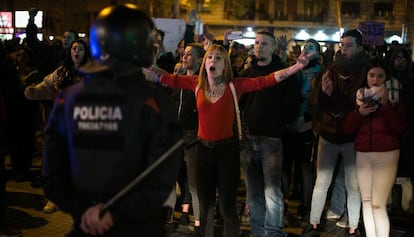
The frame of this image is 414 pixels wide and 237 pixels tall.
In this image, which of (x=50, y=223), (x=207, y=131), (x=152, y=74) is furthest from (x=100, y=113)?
(x=50, y=223)

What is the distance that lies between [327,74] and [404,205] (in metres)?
2.12

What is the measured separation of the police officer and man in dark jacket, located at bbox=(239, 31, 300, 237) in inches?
128

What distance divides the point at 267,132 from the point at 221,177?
2.98 feet

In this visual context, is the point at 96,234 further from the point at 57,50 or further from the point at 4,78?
the point at 57,50

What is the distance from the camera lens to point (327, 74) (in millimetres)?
6289

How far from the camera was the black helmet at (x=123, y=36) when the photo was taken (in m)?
2.85

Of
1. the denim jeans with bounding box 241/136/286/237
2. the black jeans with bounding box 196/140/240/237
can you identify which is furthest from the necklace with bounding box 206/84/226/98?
the denim jeans with bounding box 241/136/286/237

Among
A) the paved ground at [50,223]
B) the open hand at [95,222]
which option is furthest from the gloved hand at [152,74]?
the open hand at [95,222]

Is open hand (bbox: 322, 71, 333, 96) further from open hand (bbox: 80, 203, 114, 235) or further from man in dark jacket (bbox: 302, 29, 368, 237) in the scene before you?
open hand (bbox: 80, 203, 114, 235)

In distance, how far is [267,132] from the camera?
613 cm

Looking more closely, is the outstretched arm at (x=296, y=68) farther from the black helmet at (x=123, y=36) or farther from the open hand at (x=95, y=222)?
the open hand at (x=95, y=222)

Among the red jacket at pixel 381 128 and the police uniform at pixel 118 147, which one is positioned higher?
the police uniform at pixel 118 147

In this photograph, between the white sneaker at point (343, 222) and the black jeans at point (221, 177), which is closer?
the black jeans at point (221, 177)

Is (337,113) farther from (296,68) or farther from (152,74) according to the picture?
(152,74)
